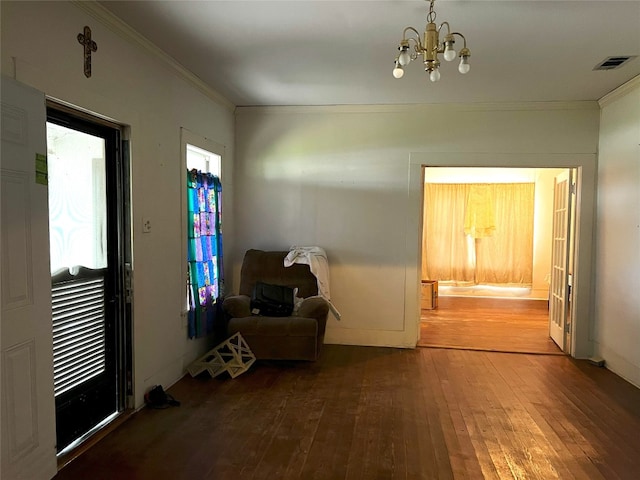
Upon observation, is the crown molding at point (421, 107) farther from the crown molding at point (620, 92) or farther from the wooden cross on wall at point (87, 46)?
the wooden cross on wall at point (87, 46)

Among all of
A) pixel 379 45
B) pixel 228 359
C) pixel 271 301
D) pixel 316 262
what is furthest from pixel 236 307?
pixel 379 45

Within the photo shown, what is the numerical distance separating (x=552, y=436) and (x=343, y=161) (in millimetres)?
3038

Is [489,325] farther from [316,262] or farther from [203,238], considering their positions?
[203,238]

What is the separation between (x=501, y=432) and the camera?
2.82 m

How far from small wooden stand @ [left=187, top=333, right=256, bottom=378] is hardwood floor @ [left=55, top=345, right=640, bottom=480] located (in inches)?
3.5

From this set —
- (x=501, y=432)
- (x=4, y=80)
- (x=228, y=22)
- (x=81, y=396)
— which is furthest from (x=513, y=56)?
(x=81, y=396)

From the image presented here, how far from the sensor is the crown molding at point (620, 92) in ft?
12.0

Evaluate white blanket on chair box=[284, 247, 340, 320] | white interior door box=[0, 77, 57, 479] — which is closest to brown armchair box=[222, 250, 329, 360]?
white blanket on chair box=[284, 247, 340, 320]

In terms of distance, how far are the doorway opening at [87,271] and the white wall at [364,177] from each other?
2050 millimetres

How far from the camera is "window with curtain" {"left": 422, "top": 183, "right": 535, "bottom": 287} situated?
309 inches

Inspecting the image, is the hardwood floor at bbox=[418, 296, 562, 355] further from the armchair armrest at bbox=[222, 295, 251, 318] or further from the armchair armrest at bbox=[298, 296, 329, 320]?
the armchair armrest at bbox=[222, 295, 251, 318]

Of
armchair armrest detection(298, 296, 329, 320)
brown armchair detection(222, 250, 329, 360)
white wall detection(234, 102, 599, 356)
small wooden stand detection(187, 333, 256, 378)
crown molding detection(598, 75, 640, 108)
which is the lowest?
small wooden stand detection(187, 333, 256, 378)

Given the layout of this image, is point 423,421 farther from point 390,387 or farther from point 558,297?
point 558,297

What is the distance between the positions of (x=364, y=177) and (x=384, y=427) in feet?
8.50
